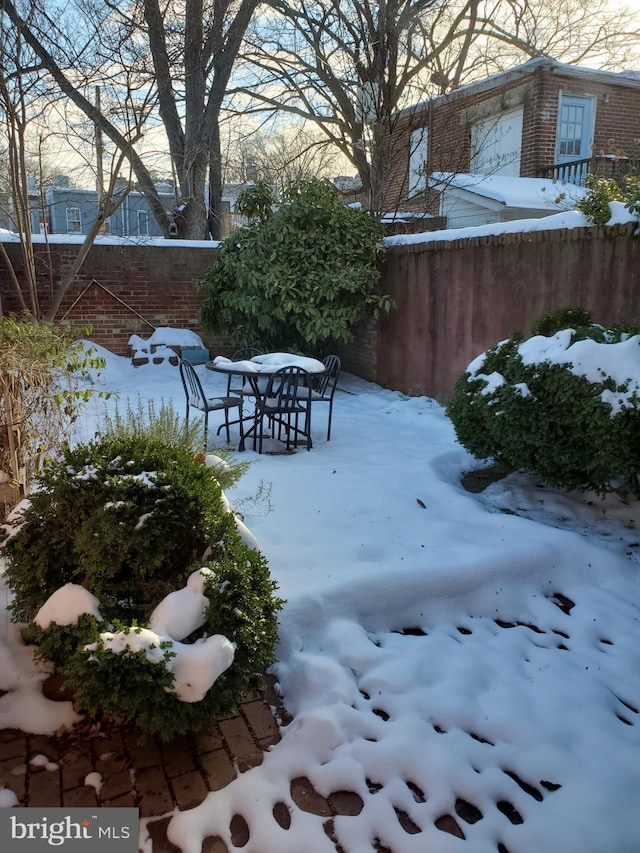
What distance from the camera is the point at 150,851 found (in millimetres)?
1709

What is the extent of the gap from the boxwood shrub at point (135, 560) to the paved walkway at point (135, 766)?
0.12 meters

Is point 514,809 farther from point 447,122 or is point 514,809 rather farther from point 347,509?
point 447,122

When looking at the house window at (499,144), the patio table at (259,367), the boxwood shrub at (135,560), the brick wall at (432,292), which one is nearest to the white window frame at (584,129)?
the house window at (499,144)

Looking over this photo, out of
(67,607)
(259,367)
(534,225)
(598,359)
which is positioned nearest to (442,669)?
(67,607)

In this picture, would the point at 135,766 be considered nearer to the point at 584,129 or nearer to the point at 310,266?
the point at 310,266

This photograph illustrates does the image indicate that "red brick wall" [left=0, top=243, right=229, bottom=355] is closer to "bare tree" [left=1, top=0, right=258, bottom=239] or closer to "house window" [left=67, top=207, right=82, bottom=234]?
"bare tree" [left=1, top=0, right=258, bottom=239]

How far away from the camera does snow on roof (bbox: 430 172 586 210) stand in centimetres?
1005

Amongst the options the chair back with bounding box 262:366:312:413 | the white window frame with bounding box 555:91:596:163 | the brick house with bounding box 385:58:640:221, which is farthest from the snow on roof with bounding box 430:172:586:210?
the chair back with bounding box 262:366:312:413

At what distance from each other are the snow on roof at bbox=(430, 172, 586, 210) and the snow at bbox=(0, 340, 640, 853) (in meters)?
7.07

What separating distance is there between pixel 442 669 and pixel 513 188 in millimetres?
10047

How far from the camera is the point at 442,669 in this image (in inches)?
99.3

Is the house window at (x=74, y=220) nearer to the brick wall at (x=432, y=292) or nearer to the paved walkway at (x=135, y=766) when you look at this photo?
the brick wall at (x=432, y=292)

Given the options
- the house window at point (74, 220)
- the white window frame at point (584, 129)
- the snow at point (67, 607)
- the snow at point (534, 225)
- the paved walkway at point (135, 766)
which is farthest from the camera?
the house window at point (74, 220)

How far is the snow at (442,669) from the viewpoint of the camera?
1868 millimetres
